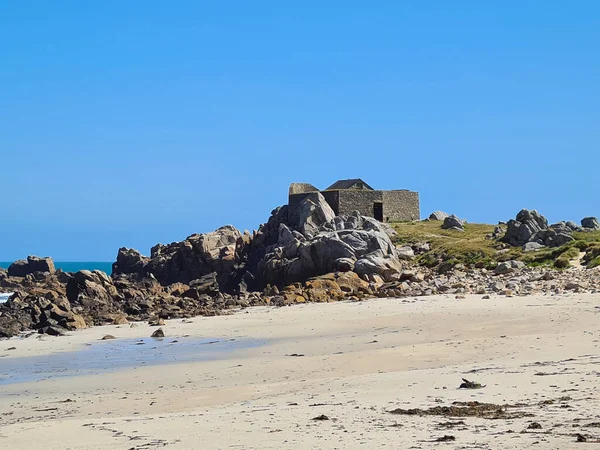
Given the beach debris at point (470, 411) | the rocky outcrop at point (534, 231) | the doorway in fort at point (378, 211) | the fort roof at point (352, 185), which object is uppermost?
the fort roof at point (352, 185)

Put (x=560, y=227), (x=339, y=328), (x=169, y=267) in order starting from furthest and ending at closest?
(x=169, y=267), (x=560, y=227), (x=339, y=328)

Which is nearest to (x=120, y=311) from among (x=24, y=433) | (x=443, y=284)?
(x=443, y=284)

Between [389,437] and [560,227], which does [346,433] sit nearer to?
[389,437]

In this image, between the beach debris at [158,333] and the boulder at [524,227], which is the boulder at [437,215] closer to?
the boulder at [524,227]

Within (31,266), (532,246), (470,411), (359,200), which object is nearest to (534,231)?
(532,246)

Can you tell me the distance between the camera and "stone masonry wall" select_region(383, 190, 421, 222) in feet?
A: 177

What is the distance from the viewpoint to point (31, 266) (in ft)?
228

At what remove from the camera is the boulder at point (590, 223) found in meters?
48.5

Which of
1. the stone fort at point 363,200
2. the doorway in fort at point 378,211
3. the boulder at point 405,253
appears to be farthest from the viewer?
the doorway in fort at point 378,211

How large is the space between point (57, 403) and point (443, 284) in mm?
19430

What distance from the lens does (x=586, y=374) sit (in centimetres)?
1084

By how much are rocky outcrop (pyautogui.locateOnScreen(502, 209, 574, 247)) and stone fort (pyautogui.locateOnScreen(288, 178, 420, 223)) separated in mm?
10589

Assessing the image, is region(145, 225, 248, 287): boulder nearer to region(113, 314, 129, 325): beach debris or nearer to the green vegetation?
the green vegetation

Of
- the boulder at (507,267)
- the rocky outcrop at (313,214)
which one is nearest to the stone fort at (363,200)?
the rocky outcrop at (313,214)
